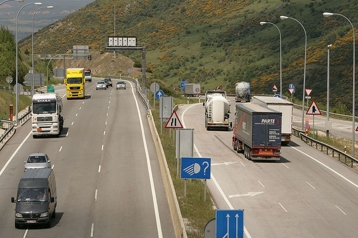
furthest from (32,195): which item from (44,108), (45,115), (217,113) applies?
(217,113)

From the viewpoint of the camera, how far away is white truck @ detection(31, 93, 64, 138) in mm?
54062

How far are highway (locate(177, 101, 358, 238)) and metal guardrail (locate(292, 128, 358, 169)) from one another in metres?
0.64

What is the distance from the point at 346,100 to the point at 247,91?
64.7 feet

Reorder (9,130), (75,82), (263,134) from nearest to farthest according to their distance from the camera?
(263,134)
(9,130)
(75,82)

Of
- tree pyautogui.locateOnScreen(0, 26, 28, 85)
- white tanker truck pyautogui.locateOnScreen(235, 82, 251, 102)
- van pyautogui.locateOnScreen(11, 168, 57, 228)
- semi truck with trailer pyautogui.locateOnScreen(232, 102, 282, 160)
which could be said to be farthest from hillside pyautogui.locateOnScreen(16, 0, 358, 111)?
van pyautogui.locateOnScreen(11, 168, 57, 228)

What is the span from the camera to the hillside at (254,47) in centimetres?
11744

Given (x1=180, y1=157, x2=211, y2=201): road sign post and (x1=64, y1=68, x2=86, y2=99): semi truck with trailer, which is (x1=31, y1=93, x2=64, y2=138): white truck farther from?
(x1=64, y1=68, x2=86, y2=99): semi truck with trailer

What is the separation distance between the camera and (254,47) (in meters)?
155

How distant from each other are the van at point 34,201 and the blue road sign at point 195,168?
5.53m

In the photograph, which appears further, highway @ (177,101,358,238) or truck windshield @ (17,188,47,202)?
highway @ (177,101,358,238)

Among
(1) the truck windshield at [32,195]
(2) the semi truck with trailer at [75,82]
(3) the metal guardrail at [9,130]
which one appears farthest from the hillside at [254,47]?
(1) the truck windshield at [32,195]

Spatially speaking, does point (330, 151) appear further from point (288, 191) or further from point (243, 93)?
point (243, 93)

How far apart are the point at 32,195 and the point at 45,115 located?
2493 cm

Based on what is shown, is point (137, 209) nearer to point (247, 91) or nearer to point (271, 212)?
point (271, 212)
